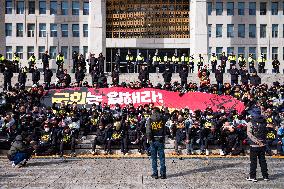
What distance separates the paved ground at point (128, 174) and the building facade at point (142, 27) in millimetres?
30007

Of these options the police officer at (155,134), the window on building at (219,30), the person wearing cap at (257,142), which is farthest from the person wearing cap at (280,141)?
the window on building at (219,30)

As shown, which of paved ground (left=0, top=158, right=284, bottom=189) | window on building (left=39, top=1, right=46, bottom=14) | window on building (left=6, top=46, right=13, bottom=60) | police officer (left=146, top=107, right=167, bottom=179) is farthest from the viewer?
window on building (left=39, top=1, right=46, bottom=14)

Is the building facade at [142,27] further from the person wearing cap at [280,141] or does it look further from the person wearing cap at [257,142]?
the person wearing cap at [257,142]

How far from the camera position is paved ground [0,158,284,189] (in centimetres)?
1165

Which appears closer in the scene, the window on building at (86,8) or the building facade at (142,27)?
the building facade at (142,27)

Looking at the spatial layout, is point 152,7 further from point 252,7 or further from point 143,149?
point 143,149

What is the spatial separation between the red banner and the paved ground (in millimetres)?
7117

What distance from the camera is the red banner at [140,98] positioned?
23703mm

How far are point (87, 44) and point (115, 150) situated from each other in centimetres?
3228

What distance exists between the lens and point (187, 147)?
1822 cm

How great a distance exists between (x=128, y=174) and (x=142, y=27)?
115 ft

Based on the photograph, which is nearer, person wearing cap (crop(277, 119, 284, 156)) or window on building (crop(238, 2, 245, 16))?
person wearing cap (crop(277, 119, 284, 156))

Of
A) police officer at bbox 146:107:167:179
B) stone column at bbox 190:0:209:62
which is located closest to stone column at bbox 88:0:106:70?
stone column at bbox 190:0:209:62

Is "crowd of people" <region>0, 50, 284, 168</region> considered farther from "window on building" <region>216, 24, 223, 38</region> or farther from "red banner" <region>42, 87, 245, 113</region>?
"window on building" <region>216, 24, 223, 38</region>
